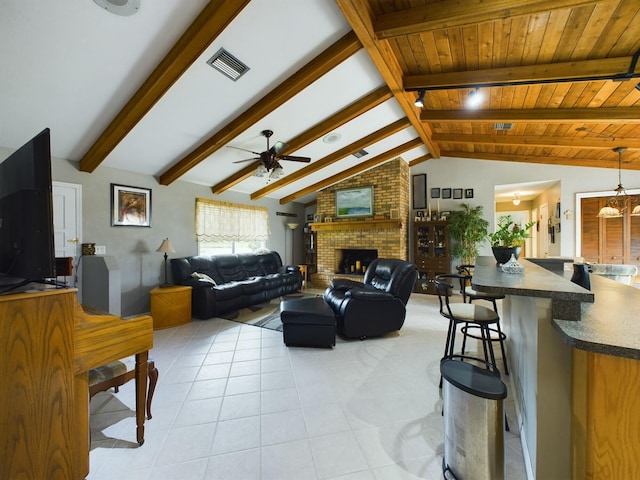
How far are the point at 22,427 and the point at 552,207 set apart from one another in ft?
27.1

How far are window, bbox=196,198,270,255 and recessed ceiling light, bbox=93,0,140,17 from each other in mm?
3372

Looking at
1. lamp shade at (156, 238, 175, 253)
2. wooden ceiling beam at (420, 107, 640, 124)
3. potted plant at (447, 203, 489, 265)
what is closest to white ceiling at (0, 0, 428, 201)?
wooden ceiling beam at (420, 107, 640, 124)

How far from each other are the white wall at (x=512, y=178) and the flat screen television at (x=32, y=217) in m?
6.60

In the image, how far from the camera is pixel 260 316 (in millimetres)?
4324

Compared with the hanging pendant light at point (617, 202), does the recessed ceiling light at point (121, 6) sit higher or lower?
higher

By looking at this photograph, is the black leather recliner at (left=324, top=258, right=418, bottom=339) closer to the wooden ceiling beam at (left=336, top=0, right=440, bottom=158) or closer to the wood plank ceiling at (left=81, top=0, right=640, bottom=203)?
the wooden ceiling beam at (left=336, top=0, right=440, bottom=158)

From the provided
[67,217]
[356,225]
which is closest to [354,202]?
[356,225]

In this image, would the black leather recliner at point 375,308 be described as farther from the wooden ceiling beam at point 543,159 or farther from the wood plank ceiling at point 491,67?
the wooden ceiling beam at point 543,159

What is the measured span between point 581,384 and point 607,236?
6.03 meters

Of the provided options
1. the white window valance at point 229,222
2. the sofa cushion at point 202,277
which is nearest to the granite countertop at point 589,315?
the sofa cushion at point 202,277

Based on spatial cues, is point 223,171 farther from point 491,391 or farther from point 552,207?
point 552,207

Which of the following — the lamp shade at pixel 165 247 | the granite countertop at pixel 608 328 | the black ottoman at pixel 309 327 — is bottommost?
the black ottoman at pixel 309 327

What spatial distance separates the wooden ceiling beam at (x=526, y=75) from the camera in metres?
2.49

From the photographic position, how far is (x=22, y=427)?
1085 millimetres
